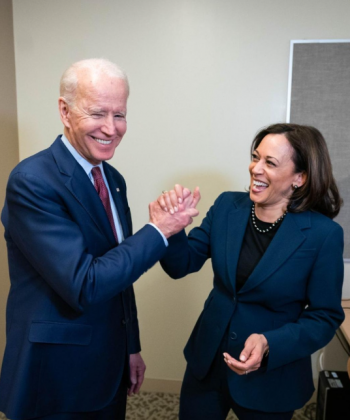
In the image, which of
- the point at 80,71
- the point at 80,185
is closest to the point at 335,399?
the point at 80,185

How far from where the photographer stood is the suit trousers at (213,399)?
144 centimetres

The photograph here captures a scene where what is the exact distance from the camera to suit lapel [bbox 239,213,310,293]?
1387 mm

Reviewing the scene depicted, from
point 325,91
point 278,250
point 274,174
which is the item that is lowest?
point 278,250

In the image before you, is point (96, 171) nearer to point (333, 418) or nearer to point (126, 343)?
point (126, 343)

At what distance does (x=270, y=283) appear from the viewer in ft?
4.54

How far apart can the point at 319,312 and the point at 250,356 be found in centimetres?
30

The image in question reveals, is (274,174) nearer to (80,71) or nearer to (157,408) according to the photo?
(80,71)

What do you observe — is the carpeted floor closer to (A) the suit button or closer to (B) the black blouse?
(A) the suit button

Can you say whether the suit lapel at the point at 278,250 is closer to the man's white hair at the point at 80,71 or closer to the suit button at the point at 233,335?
the suit button at the point at 233,335

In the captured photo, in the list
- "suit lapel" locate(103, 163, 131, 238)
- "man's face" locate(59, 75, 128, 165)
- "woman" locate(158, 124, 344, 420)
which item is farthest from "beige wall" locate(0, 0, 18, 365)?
"woman" locate(158, 124, 344, 420)

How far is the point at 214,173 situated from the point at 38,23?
1.39 m

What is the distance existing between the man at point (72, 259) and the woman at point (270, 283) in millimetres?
220

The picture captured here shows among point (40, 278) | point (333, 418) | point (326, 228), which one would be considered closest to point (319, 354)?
point (333, 418)

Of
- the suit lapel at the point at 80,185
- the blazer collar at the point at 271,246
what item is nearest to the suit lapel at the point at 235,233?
the blazer collar at the point at 271,246
